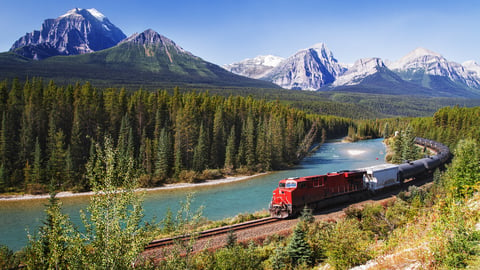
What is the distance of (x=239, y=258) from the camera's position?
17562mm

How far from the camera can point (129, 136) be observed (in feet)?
207

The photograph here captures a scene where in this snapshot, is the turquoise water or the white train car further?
the white train car

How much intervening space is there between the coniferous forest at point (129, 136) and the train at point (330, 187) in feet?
104

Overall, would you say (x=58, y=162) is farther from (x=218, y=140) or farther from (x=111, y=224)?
(x=111, y=224)

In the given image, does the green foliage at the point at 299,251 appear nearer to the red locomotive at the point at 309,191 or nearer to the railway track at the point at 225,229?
the railway track at the point at 225,229

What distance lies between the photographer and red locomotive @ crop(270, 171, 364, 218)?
97.4 feet

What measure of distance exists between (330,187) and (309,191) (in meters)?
3.63

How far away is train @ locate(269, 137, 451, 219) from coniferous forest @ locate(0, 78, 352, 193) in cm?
3169

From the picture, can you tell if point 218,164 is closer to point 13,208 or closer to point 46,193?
point 46,193

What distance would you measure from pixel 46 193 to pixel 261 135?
45.2 meters

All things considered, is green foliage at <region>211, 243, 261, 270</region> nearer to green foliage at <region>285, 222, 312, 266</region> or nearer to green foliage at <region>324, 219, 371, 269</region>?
green foliage at <region>285, 222, 312, 266</region>

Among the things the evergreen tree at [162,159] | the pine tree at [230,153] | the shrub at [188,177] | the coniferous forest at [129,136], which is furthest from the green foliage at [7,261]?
the pine tree at [230,153]

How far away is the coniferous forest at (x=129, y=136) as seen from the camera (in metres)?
55.4

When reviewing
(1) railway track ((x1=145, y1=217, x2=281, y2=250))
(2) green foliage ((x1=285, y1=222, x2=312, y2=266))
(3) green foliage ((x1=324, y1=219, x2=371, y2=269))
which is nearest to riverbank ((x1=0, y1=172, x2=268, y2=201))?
(1) railway track ((x1=145, y1=217, x2=281, y2=250))
